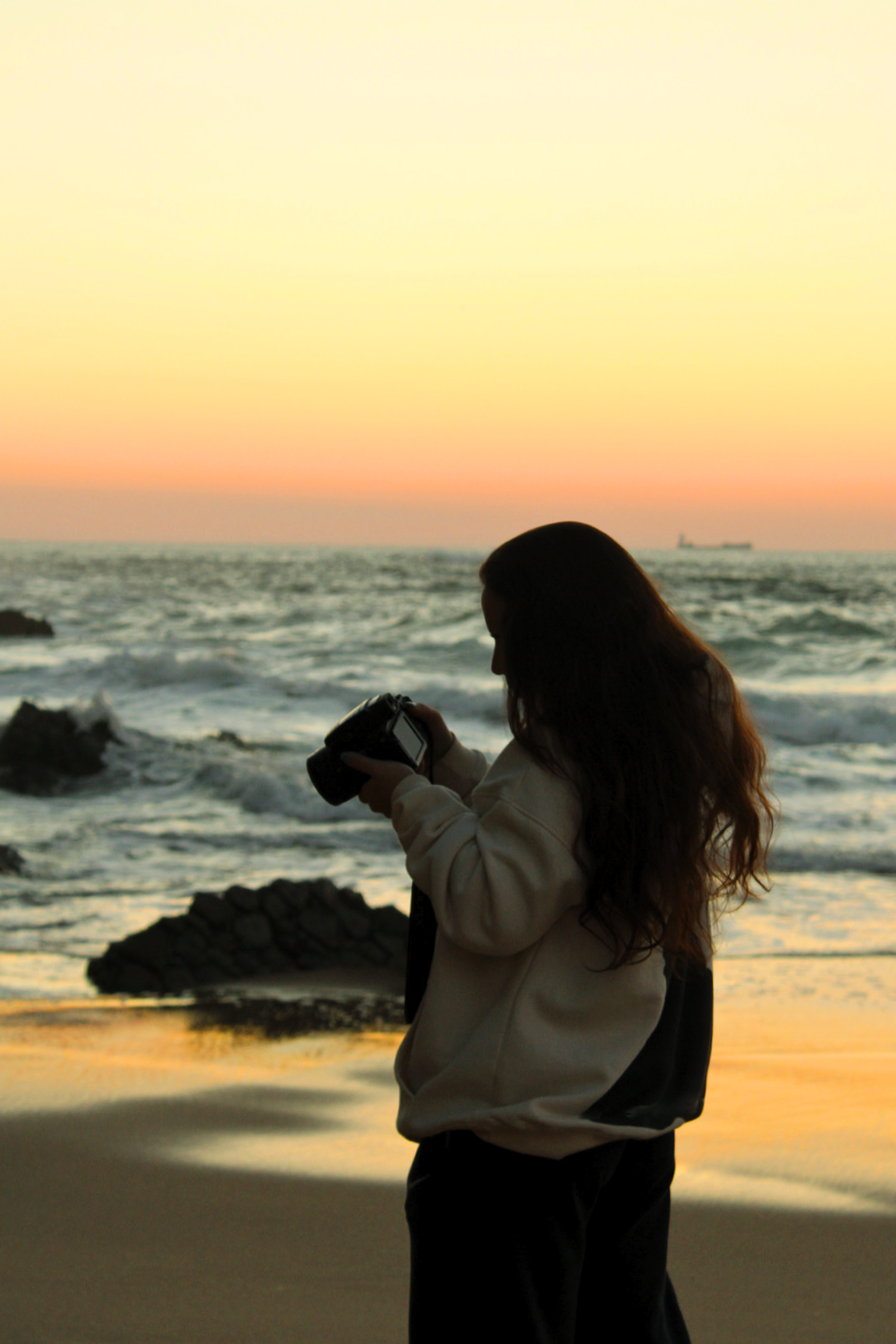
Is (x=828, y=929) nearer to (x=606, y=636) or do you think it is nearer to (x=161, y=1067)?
(x=161, y=1067)

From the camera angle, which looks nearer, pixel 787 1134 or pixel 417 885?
pixel 417 885

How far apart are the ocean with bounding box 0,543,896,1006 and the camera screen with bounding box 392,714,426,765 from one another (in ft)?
10.7

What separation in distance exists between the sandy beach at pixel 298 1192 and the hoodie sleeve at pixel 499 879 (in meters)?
1.54

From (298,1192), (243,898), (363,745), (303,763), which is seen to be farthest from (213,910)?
(303,763)

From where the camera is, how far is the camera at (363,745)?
177cm

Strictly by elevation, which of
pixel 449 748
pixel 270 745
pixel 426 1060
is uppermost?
pixel 449 748

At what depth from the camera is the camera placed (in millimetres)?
1768

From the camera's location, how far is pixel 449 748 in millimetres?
2002

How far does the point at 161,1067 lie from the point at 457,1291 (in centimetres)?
283

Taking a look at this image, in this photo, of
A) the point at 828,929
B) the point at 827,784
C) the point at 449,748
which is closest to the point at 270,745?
the point at 827,784

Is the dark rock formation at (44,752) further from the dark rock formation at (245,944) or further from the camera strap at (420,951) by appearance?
the camera strap at (420,951)

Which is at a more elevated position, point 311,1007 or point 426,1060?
point 426,1060

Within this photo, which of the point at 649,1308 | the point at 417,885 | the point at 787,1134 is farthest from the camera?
A: the point at 787,1134

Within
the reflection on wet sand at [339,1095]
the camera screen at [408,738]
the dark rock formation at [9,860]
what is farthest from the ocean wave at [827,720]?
the camera screen at [408,738]
